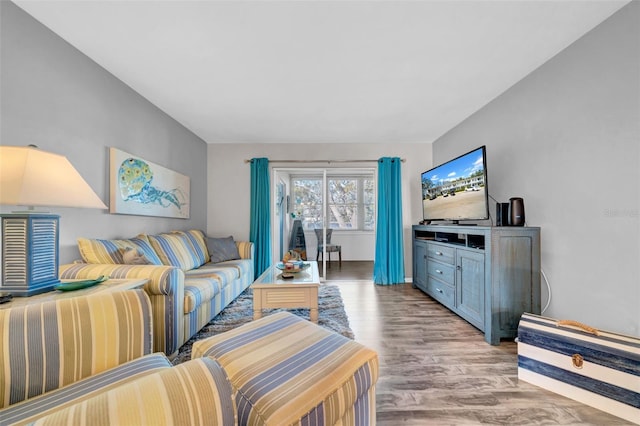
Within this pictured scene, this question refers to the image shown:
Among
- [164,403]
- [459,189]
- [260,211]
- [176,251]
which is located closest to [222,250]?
[176,251]

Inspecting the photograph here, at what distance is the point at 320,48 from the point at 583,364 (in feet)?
8.80

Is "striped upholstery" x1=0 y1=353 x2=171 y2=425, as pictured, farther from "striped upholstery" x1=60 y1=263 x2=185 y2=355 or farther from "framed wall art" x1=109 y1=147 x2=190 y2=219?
A: "framed wall art" x1=109 y1=147 x2=190 y2=219

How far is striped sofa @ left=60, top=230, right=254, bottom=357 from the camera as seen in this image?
1791 mm

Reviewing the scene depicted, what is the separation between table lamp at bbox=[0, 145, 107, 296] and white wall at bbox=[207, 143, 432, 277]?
292 centimetres

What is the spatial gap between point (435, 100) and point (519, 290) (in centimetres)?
208

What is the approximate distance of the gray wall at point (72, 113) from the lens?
160 cm

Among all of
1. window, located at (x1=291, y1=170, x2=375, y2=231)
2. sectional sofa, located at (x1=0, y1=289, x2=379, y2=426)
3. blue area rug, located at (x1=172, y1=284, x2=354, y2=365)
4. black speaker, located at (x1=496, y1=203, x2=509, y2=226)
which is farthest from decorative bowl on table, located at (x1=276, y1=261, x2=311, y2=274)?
window, located at (x1=291, y1=170, x2=375, y2=231)

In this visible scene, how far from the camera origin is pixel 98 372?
3.36ft

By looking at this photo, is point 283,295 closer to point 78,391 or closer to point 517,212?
point 78,391

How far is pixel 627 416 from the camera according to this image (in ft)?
4.43

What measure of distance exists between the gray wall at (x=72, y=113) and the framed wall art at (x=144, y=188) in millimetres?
76

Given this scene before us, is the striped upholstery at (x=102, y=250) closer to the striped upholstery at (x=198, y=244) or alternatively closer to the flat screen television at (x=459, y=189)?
the striped upholstery at (x=198, y=244)

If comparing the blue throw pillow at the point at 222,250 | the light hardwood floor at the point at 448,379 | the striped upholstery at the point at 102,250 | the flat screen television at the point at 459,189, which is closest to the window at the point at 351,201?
the flat screen television at the point at 459,189

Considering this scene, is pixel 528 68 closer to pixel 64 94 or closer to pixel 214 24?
pixel 214 24
